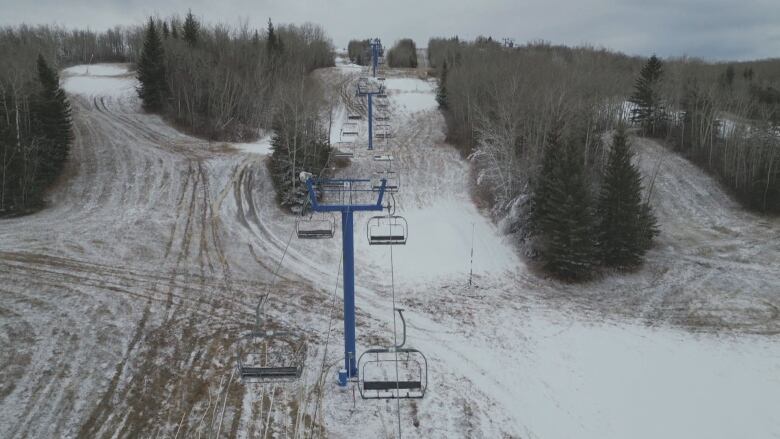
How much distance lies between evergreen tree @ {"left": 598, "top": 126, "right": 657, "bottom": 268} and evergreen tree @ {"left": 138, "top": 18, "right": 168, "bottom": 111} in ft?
137

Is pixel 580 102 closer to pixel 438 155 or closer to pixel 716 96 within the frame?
pixel 438 155

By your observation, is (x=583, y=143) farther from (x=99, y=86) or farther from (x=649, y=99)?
(x=99, y=86)

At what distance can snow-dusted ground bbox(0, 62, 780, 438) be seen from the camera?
13.6 m

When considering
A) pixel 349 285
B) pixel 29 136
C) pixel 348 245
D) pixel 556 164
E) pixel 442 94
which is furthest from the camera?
pixel 442 94

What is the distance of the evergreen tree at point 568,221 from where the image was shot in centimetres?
2389

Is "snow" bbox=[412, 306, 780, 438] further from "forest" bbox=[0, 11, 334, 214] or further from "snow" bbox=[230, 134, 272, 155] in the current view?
"snow" bbox=[230, 134, 272, 155]

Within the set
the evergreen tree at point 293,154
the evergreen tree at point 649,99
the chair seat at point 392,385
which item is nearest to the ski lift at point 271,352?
the chair seat at point 392,385

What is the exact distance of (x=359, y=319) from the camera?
Result: 770 inches

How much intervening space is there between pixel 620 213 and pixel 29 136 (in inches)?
1428

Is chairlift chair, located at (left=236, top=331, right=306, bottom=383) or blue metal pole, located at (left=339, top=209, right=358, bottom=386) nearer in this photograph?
blue metal pole, located at (left=339, top=209, right=358, bottom=386)

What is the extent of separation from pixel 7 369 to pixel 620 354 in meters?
19.6

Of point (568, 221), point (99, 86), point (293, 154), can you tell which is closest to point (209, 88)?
point (99, 86)

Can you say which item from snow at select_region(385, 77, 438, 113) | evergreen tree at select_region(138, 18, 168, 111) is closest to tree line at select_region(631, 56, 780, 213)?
snow at select_region(385, 77, 438, 113)

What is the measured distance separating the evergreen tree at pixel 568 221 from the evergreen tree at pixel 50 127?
31.0 metres
